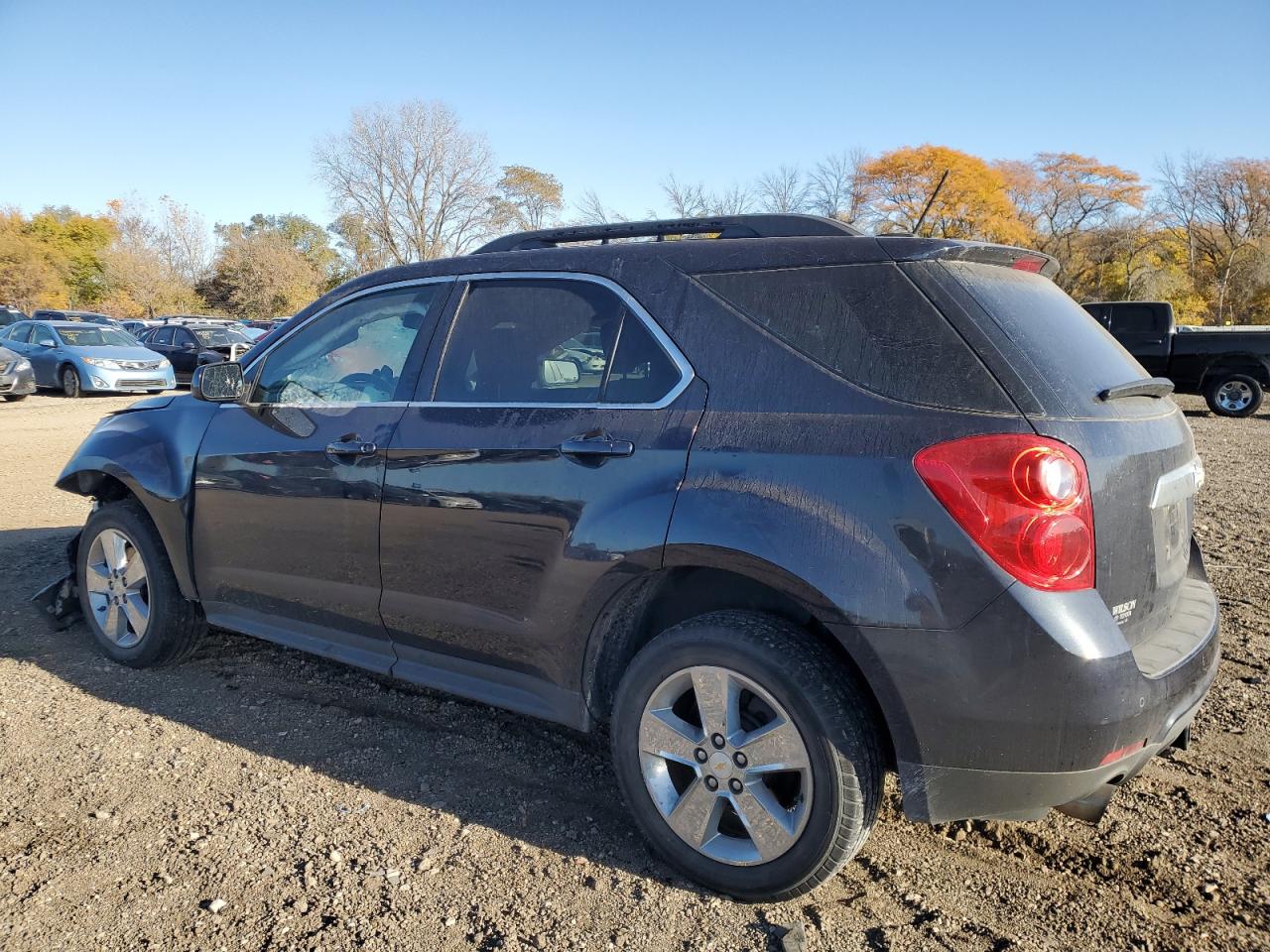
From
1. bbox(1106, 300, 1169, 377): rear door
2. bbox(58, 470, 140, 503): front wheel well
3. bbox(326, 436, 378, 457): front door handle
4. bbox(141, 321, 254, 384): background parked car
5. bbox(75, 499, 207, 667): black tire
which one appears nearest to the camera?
bbox(326, 436, 378, 457): front door handle

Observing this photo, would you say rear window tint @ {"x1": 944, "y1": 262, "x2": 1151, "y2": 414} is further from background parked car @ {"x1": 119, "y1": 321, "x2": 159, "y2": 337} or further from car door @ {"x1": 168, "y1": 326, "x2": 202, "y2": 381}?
background parked car @ {"x1": 119, "y1": 321, "x2": 159, "y2": 337}

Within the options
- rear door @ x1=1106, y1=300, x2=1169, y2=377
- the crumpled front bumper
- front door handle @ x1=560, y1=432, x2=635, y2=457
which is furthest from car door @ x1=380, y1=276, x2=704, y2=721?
the crumpled front bumper

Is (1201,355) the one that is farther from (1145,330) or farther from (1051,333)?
(1051,333)

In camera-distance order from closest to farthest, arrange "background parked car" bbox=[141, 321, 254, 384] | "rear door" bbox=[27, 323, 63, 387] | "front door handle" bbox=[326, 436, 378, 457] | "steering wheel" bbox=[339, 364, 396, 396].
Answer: "front door handle" bbox=[326, 436, 378, 457]
"steering wheel" bbox=[339, 364, 396, 396]
"rear door" bbox=[27, 323, 63, 387]
"background parked car" bbox=[141, 321, 254, 384]

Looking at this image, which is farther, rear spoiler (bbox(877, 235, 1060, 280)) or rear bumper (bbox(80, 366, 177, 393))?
rear bumper (bbox(80, 366, 177, 393))

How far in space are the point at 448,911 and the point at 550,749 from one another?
1000mm

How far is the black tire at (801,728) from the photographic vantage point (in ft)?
7.59

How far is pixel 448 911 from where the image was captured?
2.50 meters

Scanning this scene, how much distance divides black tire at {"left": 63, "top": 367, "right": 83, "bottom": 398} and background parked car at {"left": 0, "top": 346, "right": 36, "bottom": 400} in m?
0.95

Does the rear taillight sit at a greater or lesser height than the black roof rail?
lesser

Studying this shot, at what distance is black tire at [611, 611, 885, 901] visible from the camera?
2.31 meters

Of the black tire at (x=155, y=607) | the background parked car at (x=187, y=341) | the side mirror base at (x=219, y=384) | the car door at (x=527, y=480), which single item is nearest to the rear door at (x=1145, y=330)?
the car door at (x=527, y=480)

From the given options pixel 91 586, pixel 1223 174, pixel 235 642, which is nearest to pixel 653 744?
pixel 235 642

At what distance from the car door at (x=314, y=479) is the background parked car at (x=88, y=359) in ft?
59.2
